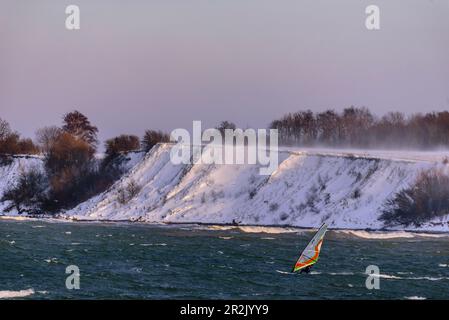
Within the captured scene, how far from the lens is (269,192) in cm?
12075

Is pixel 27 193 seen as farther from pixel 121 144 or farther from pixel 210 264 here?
pixel 210 264

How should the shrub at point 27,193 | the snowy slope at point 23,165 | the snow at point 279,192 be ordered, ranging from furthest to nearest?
the snowy slope at point 23,165 < the shrub at point 27,193 < the snow at point 279,192

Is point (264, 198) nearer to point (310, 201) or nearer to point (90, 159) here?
point (310, 201)

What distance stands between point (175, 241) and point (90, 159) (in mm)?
66147

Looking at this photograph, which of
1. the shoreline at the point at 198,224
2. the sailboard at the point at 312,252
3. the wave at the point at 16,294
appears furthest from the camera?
the shoreline at the point at 198,224

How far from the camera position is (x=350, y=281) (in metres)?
64.8

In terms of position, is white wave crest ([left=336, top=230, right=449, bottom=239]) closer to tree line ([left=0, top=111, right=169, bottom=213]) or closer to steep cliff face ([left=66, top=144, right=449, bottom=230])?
steep cliff face ([left=66, top=144, right=449, bottom=230])

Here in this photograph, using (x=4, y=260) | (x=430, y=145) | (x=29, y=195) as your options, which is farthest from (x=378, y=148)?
(x=4, y=260)

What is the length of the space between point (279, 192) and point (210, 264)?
4781 cm

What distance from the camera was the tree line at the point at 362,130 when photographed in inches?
5694

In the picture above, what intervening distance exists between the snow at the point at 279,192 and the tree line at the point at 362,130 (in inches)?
744

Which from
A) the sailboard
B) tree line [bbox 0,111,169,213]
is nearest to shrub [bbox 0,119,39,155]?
tree line [bbox 0,111,169,213]

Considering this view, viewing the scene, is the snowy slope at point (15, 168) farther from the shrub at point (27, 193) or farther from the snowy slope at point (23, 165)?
the shrub at point (27, 193)

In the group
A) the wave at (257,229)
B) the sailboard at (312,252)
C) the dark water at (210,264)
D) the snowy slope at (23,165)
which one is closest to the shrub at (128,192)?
the snowy slope at (23,165)
